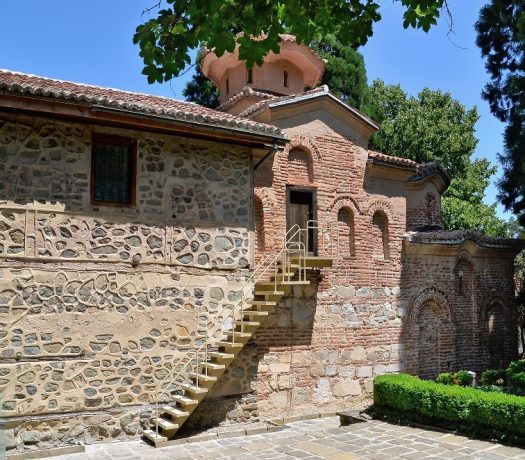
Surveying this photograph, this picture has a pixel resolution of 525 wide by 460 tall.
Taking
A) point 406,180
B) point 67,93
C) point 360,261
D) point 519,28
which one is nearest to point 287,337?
point 360,261

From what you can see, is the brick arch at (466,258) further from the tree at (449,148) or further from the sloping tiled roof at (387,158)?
the tree at (449,148)

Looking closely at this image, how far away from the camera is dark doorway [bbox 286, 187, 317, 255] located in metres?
14.0

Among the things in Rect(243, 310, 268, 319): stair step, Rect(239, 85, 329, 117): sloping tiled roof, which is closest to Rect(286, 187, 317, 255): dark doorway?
Rect(239, 85, 329, 117): sloping tiled roof

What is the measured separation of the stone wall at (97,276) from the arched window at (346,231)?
3.63 m

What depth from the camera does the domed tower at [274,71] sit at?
17984mm

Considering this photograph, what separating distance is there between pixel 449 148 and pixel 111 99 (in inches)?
836

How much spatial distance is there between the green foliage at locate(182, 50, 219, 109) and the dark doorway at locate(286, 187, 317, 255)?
13927 millimetres

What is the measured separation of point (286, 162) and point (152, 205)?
13.1 ft

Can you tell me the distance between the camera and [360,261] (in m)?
14.8

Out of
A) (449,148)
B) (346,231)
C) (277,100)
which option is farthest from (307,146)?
(449,148)

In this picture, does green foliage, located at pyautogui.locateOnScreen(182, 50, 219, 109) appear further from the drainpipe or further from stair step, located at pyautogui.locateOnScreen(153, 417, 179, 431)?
stair step, located at pyautogui.locateOnScreen(153, 417, 179, 431)

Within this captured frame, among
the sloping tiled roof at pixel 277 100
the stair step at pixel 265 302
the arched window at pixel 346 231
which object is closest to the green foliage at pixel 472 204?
the arched window at pixel 346 231

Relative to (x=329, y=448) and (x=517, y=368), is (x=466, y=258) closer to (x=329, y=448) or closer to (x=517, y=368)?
(x=517, y=368)

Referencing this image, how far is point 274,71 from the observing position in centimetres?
1831
